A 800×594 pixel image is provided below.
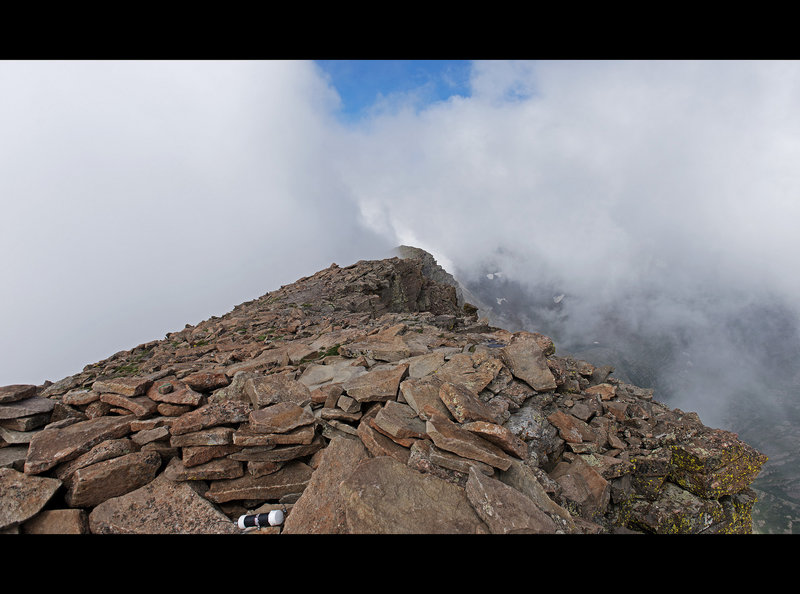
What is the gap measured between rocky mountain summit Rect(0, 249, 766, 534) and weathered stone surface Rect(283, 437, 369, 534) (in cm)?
3

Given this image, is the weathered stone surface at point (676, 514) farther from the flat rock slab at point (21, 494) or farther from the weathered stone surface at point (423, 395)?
the flat rock slab at point (21, 494)

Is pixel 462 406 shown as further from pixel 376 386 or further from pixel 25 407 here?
pixel 25 407

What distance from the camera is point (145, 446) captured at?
7.73m

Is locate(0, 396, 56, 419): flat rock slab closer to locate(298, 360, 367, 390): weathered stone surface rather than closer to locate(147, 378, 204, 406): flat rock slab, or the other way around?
locate(147, 378, 204, 406): flat rock slab

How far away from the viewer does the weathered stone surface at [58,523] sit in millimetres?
6121

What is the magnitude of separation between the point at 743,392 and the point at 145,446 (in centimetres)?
15905

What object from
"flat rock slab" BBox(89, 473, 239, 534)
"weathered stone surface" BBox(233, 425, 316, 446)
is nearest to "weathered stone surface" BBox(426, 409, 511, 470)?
"weathered stone surface" BBox(233, 425, 316, 446)

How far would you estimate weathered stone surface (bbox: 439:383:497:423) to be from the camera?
7.50 m

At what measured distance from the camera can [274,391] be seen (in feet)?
29.4

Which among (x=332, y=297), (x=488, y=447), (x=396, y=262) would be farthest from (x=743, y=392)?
(x=488, y=447)

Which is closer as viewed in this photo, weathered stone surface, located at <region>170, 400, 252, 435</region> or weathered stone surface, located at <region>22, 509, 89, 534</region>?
weathered stone surface, located at <region>22, 509, 89, 534</region>

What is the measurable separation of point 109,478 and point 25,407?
3.56 meters

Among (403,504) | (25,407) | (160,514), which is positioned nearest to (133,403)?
(25,407)
